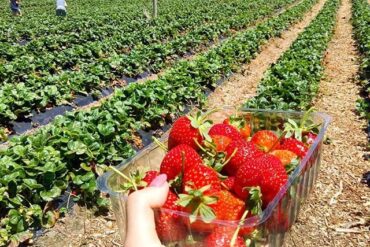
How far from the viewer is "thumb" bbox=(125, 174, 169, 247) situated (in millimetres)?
1431

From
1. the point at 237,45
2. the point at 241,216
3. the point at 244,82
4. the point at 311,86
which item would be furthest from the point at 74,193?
the point at 237,45

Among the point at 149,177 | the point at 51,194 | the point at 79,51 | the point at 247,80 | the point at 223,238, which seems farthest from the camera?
the point at 79,51

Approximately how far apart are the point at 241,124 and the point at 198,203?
3.32 feet

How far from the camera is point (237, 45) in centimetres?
1189

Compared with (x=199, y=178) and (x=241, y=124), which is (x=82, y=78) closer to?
(x=241, y=124)

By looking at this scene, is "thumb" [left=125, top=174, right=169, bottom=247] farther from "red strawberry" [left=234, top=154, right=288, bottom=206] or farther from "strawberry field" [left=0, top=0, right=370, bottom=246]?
"red strawberry" [left=234, top=154, right=288, bottom=206]

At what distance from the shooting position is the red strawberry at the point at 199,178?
170cm

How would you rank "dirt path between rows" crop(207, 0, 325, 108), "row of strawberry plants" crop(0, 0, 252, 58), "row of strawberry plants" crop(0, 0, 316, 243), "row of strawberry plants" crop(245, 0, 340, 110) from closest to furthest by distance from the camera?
"row of strawberry plants" crop(0, 0, 316, 243) < "row of strawberry plants" crop(245, 0, 340, 110) < "dirt path between rows" crop(207, 0, 325, 108) < "row of strawberry plants" crop(0, 0, 252, 58)

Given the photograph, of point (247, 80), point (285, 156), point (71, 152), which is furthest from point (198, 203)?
point (247, 80)

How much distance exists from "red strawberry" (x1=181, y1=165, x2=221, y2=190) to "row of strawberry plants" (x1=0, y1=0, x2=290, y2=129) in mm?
5221

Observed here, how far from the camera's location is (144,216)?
1.49m

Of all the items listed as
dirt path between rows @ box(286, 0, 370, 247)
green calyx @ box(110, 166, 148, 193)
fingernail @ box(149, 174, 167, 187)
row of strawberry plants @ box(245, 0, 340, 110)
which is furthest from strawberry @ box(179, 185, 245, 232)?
row of strawberry plants @ box(245, 0, 340, 110)

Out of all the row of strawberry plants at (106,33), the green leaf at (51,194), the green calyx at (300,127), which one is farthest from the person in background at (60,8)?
the green calyx at (300,127)

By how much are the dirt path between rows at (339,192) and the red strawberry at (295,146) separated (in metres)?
0.95
